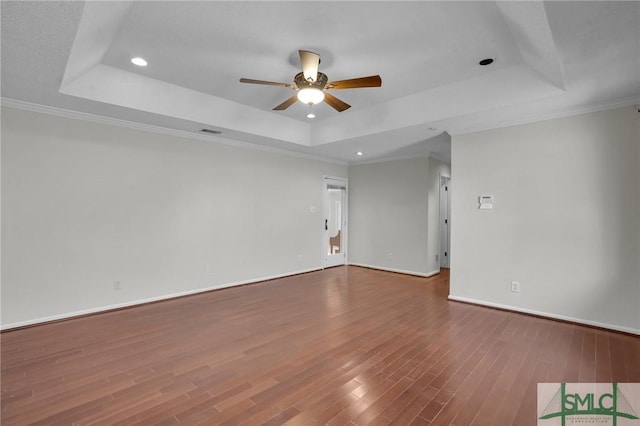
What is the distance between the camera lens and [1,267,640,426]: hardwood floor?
6.65 feet

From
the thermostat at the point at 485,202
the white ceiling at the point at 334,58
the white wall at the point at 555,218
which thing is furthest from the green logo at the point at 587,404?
the white ceiling at the point at 334,58

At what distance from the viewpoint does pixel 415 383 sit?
7.75 feet

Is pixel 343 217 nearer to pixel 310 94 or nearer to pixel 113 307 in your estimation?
pixel 310 94

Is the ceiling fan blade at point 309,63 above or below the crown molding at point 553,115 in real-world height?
above

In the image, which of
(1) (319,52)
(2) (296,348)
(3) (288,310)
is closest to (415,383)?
(2) (296,348)

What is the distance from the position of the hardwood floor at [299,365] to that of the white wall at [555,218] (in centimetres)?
37

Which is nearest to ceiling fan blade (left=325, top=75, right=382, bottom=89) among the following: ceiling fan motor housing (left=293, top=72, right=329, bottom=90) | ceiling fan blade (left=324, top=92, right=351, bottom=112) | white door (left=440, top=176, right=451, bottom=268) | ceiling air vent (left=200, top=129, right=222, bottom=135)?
ceiling fan motor housing (left=293, top=72, right=329, bottom=90)

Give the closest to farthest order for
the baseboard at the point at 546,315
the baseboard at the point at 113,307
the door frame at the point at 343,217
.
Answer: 1. the baseboard at the point at 546,315
2. the baseboard at the point at 113,307
3. the door frame at the point at 343,217

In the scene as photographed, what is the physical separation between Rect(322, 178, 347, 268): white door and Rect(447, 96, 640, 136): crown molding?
11.1ft

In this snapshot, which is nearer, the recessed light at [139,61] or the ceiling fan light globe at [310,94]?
the ceiling fan light globe at [310,94]

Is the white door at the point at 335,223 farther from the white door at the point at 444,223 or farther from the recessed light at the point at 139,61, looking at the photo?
the recessed light at the point at 139,61

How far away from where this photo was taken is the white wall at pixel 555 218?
3410mm

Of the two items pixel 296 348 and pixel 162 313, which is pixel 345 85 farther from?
pixel 162 313

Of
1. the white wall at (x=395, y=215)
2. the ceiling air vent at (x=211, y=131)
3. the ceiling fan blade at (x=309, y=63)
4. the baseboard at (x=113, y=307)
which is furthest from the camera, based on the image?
the white wall at (x=395, y=215)
